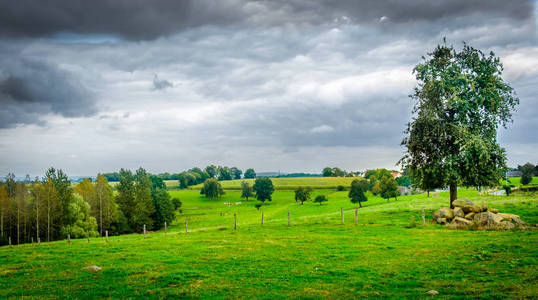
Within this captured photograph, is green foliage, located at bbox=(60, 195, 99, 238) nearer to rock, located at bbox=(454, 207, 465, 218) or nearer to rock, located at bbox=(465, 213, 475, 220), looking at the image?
rock, located at bbox=(454, 207, 465, 218)

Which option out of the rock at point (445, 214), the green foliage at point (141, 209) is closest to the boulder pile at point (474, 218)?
the rock at point (445, 214)

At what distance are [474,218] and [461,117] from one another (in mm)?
12692

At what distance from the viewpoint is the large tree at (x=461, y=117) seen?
37.1 metres

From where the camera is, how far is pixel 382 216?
141 feet

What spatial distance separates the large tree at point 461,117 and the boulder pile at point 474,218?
15.9 feet

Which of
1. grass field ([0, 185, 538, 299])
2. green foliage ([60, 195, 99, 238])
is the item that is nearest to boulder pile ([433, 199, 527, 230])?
grass field ([0, 185, 538, 299])

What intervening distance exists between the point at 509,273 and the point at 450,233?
1360 cm

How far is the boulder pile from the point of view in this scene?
2884 centimetres

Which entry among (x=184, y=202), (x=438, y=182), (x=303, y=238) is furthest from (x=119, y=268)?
(x=184, y=202)

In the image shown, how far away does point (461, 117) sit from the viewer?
37844mm

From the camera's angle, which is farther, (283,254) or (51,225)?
(51,225)

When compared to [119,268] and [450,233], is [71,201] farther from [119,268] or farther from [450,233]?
[450,233]

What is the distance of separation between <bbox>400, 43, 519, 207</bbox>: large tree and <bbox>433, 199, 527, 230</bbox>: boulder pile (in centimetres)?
485

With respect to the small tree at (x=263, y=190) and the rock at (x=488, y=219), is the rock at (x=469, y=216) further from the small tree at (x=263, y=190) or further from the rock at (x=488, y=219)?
the small tree at (x=263, y=190)
